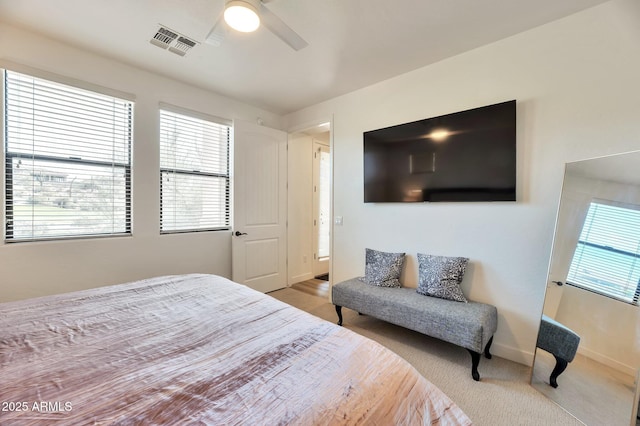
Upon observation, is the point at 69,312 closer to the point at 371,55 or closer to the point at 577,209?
the point at 371,55

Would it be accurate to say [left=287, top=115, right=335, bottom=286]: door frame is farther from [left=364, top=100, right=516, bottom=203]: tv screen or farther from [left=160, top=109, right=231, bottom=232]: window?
[left=160, top=109, right=231, bottom=232]: window

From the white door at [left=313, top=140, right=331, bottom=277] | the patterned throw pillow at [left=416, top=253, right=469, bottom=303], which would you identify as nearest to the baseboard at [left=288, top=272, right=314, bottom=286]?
the white door at [left=313, top=140, right=331, bottom=277]

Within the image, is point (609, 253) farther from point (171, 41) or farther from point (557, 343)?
point (171, 41)

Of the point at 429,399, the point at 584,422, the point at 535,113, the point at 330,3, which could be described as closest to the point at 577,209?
the point at 535,113

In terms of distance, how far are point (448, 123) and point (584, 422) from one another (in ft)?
7.55

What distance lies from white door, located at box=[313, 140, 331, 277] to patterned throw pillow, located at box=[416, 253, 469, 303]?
2.34 metres

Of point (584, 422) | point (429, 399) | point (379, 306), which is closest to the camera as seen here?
point (429, 399)

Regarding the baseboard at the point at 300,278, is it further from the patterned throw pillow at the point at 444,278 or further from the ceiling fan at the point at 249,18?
the ceiling fan at the point at 249,18

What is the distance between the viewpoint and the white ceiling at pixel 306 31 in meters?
1.87

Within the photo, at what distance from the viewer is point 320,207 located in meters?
4.76

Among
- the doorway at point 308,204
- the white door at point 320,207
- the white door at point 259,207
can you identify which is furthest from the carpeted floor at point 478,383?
the white door at point 320,207

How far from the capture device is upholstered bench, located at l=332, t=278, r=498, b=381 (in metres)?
1.94

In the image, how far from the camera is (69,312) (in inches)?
54.8

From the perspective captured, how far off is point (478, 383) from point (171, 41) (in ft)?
12.0
